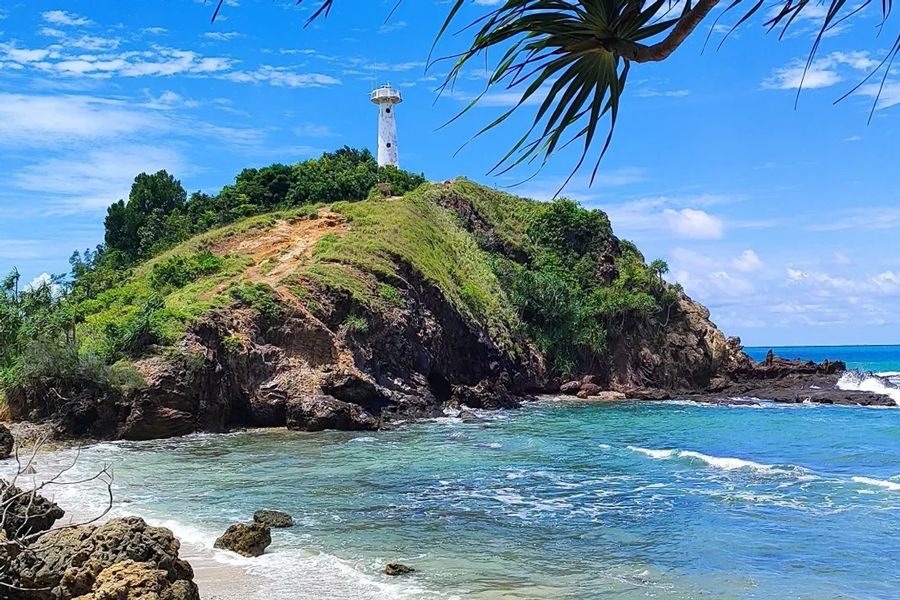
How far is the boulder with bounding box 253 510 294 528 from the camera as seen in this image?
12.5 m

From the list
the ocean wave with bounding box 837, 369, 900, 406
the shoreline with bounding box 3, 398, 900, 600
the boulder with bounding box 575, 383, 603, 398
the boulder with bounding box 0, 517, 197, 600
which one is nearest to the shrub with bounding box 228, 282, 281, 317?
the shoreline with bounding box 3, 398, 900, 600

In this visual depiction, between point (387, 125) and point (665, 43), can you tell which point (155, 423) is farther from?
point (387, 125)

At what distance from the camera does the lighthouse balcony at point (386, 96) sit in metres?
62.0

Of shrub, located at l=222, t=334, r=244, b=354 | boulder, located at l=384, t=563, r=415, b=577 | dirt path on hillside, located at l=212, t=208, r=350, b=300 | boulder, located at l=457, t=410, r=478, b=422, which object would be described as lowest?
boulder, located at l=384, t=563, r=415, b=577

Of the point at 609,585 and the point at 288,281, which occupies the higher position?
the point at 288,281

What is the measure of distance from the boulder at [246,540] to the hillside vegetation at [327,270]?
594 inches

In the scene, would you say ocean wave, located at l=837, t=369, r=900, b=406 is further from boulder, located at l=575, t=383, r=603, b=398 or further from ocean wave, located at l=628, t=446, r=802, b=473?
ocean wave, located at l=628, t=446, r=802, b=473

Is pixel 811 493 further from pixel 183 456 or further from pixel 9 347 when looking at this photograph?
pixel 9 347

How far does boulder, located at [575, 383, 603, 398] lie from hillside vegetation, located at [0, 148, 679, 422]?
1911mm

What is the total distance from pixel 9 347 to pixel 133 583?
23071mm

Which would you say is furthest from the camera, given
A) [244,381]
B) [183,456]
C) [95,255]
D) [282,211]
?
[95,255]

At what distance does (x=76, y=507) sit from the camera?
45.4ft

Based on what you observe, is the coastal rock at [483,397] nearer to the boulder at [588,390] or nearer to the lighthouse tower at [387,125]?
the boulder at [588,390]

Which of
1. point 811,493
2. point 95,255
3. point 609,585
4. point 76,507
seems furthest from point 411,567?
point 95,255
